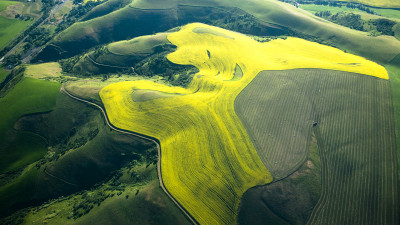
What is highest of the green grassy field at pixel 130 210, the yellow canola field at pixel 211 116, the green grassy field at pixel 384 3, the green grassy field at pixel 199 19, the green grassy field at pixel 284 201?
the green grassy field at pixel 384 3

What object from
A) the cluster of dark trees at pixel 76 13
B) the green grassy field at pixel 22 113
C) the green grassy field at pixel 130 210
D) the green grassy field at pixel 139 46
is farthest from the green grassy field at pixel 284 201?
the cluster of dark trees at pixel 76 13

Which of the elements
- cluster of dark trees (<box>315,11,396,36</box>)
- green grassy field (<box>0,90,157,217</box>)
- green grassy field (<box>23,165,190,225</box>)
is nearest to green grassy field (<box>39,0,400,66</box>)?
cluster of dark trees (<box>315,11,396,36</box>)

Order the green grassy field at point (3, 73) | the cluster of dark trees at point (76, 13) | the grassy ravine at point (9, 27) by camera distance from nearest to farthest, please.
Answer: the green grassy field at point (3, 73) → the grassy ravine at point (9, 27) → the cluster of dark trees at point (76, 13)

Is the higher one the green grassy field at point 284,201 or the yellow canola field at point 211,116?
the yellow canola field at point 211,116

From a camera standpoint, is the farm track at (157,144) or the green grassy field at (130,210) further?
the green grassy field at (130,210)

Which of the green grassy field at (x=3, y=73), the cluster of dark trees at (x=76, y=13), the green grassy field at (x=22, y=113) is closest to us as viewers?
the green grassy field at (x=22, y=113)

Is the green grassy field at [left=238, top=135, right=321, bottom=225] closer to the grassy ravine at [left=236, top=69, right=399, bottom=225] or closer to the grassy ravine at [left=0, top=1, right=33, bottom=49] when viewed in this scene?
the grassy ravine at [left=236, top=69, right=399, bottom=225]

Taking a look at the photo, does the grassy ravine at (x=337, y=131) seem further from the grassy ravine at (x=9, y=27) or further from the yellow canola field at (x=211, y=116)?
the grassy ravine at (x=9, y=27)
